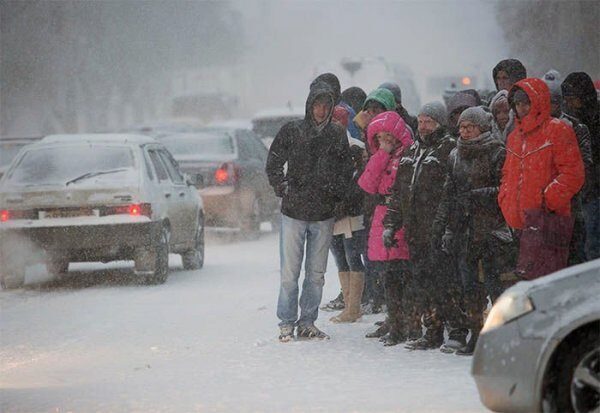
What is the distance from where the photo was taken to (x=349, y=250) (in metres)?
11.9

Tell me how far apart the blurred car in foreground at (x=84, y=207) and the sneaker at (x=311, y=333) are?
4.43 meters

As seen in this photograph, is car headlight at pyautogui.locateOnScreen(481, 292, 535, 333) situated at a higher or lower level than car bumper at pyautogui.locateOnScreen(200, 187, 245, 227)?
higher

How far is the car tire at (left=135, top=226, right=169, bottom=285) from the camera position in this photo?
1545 centimetres

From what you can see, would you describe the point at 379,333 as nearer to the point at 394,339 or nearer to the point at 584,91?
the point at 394,339

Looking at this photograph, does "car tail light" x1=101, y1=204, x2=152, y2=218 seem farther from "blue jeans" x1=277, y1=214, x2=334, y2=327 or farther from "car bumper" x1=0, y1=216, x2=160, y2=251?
"blue jeans" x1=277, y1=214, x2=334, y2=327

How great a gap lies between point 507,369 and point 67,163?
9867mm

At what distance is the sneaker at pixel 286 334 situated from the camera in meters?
11.0

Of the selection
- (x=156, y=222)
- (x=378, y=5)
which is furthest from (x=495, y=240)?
(x=378, y=5)

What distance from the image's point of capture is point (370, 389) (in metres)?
8.78

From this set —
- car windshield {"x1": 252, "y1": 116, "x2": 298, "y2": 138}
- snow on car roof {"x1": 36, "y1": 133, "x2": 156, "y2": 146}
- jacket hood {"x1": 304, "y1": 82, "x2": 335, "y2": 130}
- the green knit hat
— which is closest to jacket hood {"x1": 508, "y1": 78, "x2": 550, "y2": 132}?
jacket hood {"x1": 304, "y1": 82, "x2": 335, "y2": 130}

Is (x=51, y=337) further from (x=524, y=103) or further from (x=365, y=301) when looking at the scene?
(x=524, y=103)

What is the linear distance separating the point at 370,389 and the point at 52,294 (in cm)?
715

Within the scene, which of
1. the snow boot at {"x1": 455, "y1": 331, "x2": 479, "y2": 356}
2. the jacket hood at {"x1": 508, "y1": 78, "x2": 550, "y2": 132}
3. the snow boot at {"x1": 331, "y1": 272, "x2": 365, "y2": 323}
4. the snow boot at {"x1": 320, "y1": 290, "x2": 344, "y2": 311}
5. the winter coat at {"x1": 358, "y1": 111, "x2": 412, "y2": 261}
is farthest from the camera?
the snow boot at {"x1": 320, "y1": 290, "x2": 344, "y2": 311}

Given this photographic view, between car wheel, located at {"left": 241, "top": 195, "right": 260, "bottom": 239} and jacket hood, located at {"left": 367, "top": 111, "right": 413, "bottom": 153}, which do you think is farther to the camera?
car wheel, located at {"left": 241, "top": 195, "right": 260, "bottom": 239}
